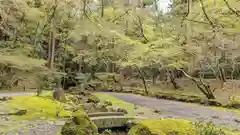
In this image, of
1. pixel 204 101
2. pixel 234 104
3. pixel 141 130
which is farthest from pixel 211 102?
pixel 141 130

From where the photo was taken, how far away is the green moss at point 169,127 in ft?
19.6

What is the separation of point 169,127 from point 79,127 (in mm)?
2086

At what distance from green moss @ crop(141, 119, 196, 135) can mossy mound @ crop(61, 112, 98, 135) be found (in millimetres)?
1343

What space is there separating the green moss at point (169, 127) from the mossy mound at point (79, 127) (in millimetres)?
1343

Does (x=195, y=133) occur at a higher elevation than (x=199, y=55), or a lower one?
lower

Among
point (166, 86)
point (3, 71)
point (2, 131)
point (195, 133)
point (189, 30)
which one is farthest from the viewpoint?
point (166, 86)

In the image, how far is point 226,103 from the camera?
13938 millimetres

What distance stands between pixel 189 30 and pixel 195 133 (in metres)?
3.06

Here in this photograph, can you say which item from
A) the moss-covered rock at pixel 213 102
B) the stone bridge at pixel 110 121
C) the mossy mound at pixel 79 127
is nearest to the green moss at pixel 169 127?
the mossy mound at pixel 79 127

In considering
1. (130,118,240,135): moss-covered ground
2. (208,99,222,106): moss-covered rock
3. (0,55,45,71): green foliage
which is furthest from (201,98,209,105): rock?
(130,118,240,135): moss-covered ground

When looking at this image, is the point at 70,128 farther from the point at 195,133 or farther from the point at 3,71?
the point at 3,71

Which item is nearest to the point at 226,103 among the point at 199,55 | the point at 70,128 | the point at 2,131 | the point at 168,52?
the point at 199,55

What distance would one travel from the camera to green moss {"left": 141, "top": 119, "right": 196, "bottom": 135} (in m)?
5.98

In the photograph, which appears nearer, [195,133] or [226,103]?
[195,133]
